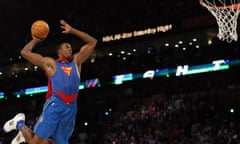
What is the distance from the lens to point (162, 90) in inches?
969

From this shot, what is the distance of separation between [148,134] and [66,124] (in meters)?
11.9

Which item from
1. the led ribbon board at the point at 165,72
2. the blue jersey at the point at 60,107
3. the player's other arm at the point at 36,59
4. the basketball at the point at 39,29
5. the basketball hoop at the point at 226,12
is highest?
the basketball at the point at 39,29

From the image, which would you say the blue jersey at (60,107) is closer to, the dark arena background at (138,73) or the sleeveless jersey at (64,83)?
the sleeveless jersey at (64,83)

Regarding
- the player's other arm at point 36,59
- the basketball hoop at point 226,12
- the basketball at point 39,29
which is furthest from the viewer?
the basketball hoop at point 226,12

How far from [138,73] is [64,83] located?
58.4 ft

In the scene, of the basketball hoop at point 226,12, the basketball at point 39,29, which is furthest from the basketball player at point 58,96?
the basketball hoop at point 226,12

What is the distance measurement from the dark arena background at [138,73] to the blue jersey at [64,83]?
966 cm

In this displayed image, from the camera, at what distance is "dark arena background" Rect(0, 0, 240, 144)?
19.2 metres

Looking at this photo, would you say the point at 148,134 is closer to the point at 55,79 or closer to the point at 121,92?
the point at 121,92

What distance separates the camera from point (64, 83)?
731cm

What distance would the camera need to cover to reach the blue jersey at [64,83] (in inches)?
287

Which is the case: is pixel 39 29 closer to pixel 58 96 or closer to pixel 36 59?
pixel 36 59

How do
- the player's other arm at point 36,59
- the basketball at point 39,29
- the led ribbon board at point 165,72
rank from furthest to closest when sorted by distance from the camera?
the led ribbon board at point 165,72, the player's other arm at point 36,59, the basketball at point 39,29

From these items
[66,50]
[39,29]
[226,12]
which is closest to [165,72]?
[226,12]
